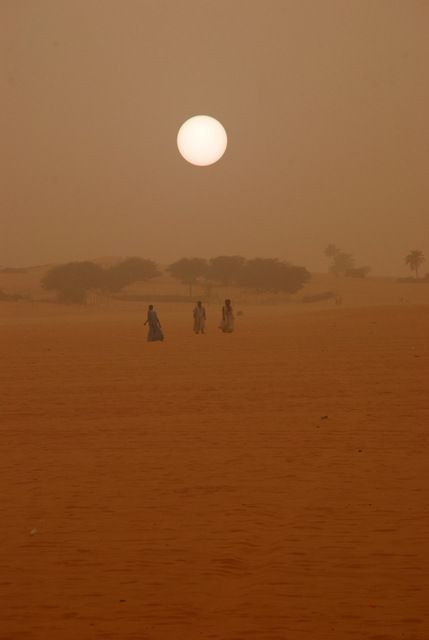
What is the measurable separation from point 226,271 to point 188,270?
5127 mm

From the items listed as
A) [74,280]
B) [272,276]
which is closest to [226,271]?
[272,276]

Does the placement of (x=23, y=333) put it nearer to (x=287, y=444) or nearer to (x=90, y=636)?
(x=287, y=444)

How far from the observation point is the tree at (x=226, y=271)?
105812mm

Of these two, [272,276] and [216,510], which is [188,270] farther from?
[216,510]

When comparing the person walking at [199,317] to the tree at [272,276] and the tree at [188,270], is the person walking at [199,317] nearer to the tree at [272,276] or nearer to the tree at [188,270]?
the tree at [272,276]

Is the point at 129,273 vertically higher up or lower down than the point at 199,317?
higher up

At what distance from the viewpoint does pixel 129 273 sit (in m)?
97.9

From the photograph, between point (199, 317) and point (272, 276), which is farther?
point (272, 276)

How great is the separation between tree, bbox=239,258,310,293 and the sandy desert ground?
263 feet

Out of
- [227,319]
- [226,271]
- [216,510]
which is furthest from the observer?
[226,271]

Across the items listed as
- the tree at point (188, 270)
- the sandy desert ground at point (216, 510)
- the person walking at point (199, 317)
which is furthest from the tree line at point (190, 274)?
the sandy desert ground at point (216, 510)

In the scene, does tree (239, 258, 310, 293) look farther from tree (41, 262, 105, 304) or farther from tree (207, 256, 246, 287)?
tree (41, 262, 105, 304)

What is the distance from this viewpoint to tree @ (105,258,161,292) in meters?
95.0

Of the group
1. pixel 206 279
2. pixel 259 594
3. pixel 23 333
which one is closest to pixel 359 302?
pixel 206 279
